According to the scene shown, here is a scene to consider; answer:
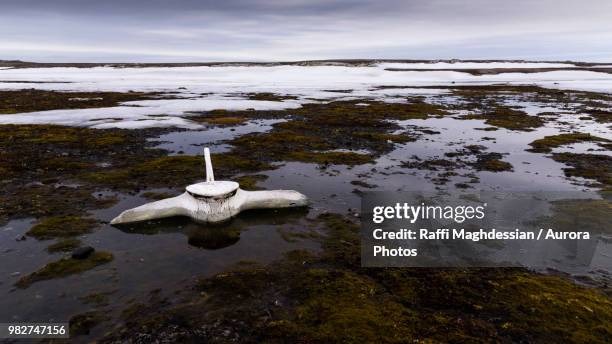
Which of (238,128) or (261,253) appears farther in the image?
(238,128)

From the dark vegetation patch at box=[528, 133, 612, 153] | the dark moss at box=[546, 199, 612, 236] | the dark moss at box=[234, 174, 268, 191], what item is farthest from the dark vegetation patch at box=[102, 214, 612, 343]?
the dark vegetation patch at box=[528, 133, 612, 153]

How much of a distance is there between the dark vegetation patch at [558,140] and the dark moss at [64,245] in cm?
2201

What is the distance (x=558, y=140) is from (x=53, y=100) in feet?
161

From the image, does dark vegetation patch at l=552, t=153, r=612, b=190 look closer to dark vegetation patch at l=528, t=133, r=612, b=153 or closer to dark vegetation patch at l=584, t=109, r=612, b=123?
dark vegetation patch at l=528, t=133, r=612, b=153

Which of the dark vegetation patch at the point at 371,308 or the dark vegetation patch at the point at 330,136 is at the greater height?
the dark vegetation patch at the point at 330,136

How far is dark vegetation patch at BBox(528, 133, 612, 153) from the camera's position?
874 inches

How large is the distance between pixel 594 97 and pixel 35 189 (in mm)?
58781

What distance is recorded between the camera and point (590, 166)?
60.8 feet

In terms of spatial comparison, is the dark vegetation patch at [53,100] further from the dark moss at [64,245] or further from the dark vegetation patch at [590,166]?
the dark vegetation patch at [590,166]

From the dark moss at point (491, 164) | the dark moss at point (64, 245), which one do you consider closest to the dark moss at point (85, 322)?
the dark moss at point (64, 245)

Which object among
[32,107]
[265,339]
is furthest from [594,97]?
[32,107]

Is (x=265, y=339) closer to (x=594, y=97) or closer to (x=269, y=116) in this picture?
(x=269, y=116)

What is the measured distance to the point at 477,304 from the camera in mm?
7945

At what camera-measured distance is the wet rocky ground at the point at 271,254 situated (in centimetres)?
729
